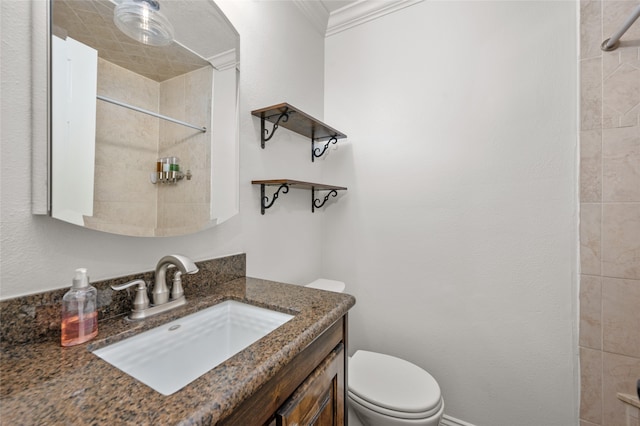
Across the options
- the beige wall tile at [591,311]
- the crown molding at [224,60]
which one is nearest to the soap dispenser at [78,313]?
the crown molding at [224,60]

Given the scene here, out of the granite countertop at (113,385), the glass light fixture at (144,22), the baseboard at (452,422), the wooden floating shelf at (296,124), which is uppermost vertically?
the glass light fixture at (144,22)

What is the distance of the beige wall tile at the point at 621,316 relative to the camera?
1.06 meters

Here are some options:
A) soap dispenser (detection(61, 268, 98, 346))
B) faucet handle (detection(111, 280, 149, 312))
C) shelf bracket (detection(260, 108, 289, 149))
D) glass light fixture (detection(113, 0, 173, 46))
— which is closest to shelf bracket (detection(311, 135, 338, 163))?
shelf bracket (detection(260, 108, 289, 149))

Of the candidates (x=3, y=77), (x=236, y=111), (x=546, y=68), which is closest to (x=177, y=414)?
(x=3, y=77)

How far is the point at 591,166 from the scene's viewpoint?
44.6 inches

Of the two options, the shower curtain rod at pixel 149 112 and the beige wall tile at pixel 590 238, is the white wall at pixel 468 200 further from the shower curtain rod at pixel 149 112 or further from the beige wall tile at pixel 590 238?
the shower curtain rod at pixel 149 112

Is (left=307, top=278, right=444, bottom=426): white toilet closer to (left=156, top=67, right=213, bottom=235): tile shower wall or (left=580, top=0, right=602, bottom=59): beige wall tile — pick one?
(left=156, top=67, right=213, bottom=235): tile shower wall

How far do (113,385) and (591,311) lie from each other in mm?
1682

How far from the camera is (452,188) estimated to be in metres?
1.41

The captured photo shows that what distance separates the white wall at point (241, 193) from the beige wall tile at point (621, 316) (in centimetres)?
139

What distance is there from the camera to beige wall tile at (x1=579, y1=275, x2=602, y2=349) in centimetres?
112

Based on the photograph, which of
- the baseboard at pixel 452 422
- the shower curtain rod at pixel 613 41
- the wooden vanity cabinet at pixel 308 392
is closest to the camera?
the wooden vanity cabinet at pixel 308 392

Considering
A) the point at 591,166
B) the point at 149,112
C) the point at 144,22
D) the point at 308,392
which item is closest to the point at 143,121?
the point at 149,112

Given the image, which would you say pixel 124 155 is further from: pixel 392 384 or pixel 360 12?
pixel 360 12
